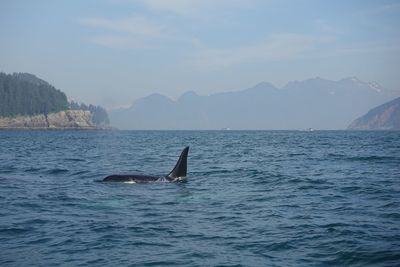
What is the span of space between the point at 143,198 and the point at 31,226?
6.38 metres

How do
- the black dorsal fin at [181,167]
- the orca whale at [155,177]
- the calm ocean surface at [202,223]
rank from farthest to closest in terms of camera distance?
the black dorsal fin at [181,167]
the orca whale at [155,177]
the calm ocean surface at [202,223]

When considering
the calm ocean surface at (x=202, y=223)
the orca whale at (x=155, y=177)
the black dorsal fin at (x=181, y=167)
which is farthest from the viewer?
the black dorsal fin at (x=181, y=167)

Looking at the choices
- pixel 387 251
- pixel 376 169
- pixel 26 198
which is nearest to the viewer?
pixel 387 251

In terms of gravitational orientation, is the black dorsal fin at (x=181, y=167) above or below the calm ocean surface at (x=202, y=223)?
above

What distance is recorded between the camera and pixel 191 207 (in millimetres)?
18531

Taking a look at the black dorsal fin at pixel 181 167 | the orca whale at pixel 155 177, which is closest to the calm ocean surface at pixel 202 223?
the orca whale at pixel 155 177

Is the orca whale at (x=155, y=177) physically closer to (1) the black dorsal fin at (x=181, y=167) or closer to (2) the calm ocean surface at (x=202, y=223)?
(1) the black dorsal fin at (x=181, y=167)

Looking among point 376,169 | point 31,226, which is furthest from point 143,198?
point 376,169

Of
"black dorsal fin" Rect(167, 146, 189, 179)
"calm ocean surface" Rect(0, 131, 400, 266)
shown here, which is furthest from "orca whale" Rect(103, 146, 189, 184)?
"calm ocean surface" Rect(0, 131, 400, 266)

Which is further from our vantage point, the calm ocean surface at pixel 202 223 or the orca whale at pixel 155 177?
the orca whale at pixel 155 177

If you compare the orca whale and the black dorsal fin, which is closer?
the orca whale

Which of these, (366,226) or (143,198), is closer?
(366,226)

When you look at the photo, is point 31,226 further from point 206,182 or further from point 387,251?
point 206,182

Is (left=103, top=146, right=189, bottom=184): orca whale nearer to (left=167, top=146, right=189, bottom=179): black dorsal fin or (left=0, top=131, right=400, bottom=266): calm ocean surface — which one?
(left=167, top=146, right=189, bottom=179): black dorsal fin
